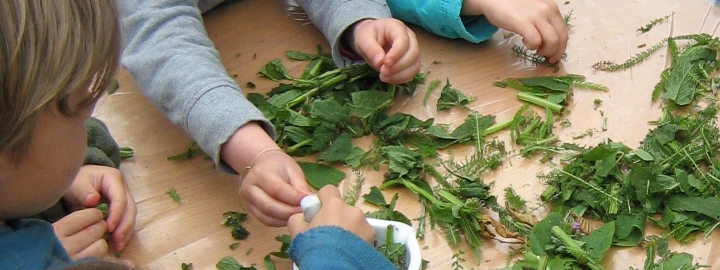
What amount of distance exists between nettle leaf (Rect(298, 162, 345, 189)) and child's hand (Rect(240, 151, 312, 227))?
4cm

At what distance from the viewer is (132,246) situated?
864mm

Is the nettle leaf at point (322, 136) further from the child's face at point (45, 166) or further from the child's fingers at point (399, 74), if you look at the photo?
the child's face at point (45, 166)

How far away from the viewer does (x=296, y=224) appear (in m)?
0.77

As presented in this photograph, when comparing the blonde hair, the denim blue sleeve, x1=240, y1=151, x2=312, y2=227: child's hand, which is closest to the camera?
the blonde hair

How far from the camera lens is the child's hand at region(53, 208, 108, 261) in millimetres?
806

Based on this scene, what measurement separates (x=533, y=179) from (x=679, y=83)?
0.84 feet

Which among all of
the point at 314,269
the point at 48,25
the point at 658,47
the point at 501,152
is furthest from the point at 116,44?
the point at 658,47

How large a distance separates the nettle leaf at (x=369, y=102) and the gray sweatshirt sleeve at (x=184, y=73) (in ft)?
0.38

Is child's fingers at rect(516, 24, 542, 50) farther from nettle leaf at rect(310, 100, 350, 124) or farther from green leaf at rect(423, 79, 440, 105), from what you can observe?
nettle leaf at rect(310, 100, 350, 124)

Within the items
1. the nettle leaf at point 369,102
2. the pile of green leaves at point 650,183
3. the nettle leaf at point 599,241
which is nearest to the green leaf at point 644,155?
the pile of green leaves at point 650,183

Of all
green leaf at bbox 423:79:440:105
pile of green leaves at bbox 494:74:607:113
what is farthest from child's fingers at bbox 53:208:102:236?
pile of green leaves at bbox 494:74:607:113

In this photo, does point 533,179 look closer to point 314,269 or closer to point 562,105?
point 562,105

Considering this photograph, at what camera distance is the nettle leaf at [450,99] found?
0.99 meters

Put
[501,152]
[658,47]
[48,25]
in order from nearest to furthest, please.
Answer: [48,25] → [501,152] → [658,47]
